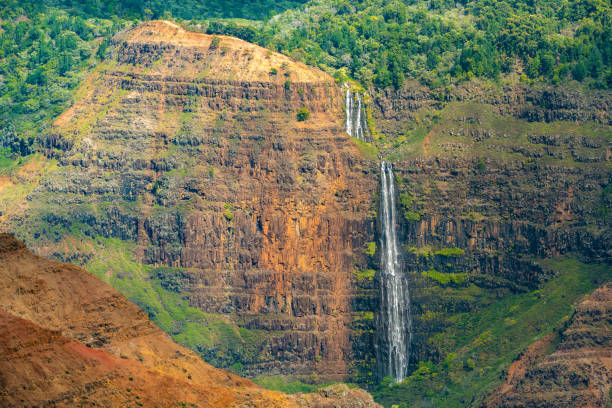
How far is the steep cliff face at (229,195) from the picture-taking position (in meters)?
154

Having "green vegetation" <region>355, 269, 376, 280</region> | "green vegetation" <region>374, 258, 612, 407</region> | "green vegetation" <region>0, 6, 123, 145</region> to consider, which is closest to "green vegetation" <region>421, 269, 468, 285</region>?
"green vegetation" <region>374, 258, 612, 407</region>

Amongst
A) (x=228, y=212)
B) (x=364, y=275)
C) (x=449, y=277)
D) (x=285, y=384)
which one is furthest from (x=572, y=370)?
(x=228, y=212)

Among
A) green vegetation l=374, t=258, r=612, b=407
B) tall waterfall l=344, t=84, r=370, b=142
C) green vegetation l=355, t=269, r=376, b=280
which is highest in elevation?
tall waterfall l=344, t=84, r=370, b=142

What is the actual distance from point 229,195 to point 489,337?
86.5ft

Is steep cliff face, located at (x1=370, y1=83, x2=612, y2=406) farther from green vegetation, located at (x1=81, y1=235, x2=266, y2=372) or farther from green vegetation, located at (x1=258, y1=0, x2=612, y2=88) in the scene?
green vegetation, located at (x1=81, y1=235, x2=266, y2=372)

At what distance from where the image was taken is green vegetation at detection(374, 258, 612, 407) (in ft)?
477

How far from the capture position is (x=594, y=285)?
147 metres

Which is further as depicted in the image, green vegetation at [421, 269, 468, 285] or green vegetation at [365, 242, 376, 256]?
green vegetation at [365, 242, 376, 256]

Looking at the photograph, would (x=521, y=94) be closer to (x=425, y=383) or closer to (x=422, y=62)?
(x=422, y=62)

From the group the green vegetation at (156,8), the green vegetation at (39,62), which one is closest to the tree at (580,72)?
the green vegetation at (156,8)

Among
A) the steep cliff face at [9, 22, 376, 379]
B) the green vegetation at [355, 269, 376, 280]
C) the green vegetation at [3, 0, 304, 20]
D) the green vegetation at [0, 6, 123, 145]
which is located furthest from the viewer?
the green vegetation at [3, 0, 304, 20]

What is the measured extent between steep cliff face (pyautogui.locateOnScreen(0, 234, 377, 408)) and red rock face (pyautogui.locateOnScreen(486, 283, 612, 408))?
100 ft

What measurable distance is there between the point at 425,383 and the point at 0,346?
63.1 meters

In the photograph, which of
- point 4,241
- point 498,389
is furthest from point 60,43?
point 4,241
